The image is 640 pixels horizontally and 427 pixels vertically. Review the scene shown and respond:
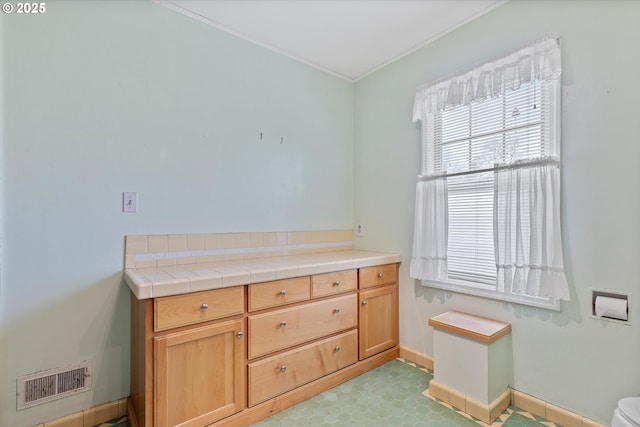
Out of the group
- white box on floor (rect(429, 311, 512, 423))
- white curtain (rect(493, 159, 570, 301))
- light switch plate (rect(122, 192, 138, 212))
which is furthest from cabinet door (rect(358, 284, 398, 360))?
light switch plate (rect(122, 192, 138, 212))

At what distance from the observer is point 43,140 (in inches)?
65.8

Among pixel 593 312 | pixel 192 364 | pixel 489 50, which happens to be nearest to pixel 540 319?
pixel 593 312

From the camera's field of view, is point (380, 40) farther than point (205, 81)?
Yes

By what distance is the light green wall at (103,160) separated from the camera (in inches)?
63.6

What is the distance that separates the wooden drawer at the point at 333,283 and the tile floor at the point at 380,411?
2.18 ft

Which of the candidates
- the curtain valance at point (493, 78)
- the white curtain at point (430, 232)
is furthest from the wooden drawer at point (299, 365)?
the curtain valance at point (493, 78)

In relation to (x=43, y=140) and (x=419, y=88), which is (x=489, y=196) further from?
A: (x=43, y=140)

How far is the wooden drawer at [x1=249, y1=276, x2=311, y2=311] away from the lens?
1.79 meters

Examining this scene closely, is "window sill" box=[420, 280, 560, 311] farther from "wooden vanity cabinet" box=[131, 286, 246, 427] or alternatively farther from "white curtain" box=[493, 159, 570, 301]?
"wooden vanity cabinet" box=[131, 286, 246, 427]

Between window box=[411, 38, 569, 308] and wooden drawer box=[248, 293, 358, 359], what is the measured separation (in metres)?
0.65

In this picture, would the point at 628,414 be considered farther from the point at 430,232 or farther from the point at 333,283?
the point at 333,283

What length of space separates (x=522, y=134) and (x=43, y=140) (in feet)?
9.10

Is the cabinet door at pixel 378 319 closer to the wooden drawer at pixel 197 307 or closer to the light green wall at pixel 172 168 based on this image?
the light green wall at pixel 172 168

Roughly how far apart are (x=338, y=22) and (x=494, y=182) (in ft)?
5.17
